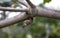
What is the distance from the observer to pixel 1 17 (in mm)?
1919

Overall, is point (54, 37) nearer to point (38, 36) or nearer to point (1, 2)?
point (38, 36)

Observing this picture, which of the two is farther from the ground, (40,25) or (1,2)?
(1,2)

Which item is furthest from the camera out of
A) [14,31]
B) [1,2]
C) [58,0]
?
[14,31]

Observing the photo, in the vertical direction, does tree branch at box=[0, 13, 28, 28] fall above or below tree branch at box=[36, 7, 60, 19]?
below

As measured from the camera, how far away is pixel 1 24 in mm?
789

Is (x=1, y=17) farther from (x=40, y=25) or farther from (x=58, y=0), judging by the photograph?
(x=40, y=25)

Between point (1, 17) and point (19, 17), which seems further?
→ point (1, 17)

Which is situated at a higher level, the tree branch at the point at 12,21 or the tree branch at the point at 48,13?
the tree branch at the point at 48,13

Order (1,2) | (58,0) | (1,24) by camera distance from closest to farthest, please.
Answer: (1,24)
(1,2)
(58,0)

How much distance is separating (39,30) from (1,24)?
199 cm

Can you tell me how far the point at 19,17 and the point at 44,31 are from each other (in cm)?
201

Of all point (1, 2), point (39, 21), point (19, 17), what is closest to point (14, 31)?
point (39, 21)

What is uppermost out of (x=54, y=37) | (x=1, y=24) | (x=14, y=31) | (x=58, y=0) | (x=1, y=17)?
(x=1, y=24)

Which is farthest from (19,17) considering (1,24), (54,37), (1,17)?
(54,37)
